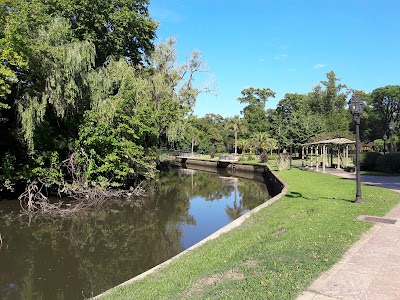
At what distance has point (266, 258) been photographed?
521cm

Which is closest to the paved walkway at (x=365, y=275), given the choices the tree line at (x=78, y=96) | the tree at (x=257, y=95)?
the tree line at (x=78, y=96)

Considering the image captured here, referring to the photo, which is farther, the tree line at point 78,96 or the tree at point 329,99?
the tree at point 329,99

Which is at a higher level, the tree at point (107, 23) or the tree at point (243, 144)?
the tree at point (107, 23)

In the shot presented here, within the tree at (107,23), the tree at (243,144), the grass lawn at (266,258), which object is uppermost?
the tree at (107,23)

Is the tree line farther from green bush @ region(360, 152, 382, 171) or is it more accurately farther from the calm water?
green bush @ region(360, 152, 382, 171)

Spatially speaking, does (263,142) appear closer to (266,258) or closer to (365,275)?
(266,258)

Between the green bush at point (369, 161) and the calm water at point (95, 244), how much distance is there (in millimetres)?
10575

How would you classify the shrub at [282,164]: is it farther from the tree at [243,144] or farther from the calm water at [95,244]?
the tree at [243,144]

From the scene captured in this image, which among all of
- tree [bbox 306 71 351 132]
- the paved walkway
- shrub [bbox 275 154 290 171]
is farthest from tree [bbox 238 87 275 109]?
the paved walkway

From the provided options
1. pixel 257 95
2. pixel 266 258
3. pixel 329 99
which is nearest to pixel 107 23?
pixel 266 258

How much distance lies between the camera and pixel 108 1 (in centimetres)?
1958

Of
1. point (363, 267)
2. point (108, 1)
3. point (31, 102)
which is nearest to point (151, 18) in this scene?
point (108, 1)

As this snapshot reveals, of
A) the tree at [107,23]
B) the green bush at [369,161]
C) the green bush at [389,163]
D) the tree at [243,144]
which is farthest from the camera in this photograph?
the tree at [243,144]

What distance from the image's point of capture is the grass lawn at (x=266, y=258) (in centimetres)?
416
